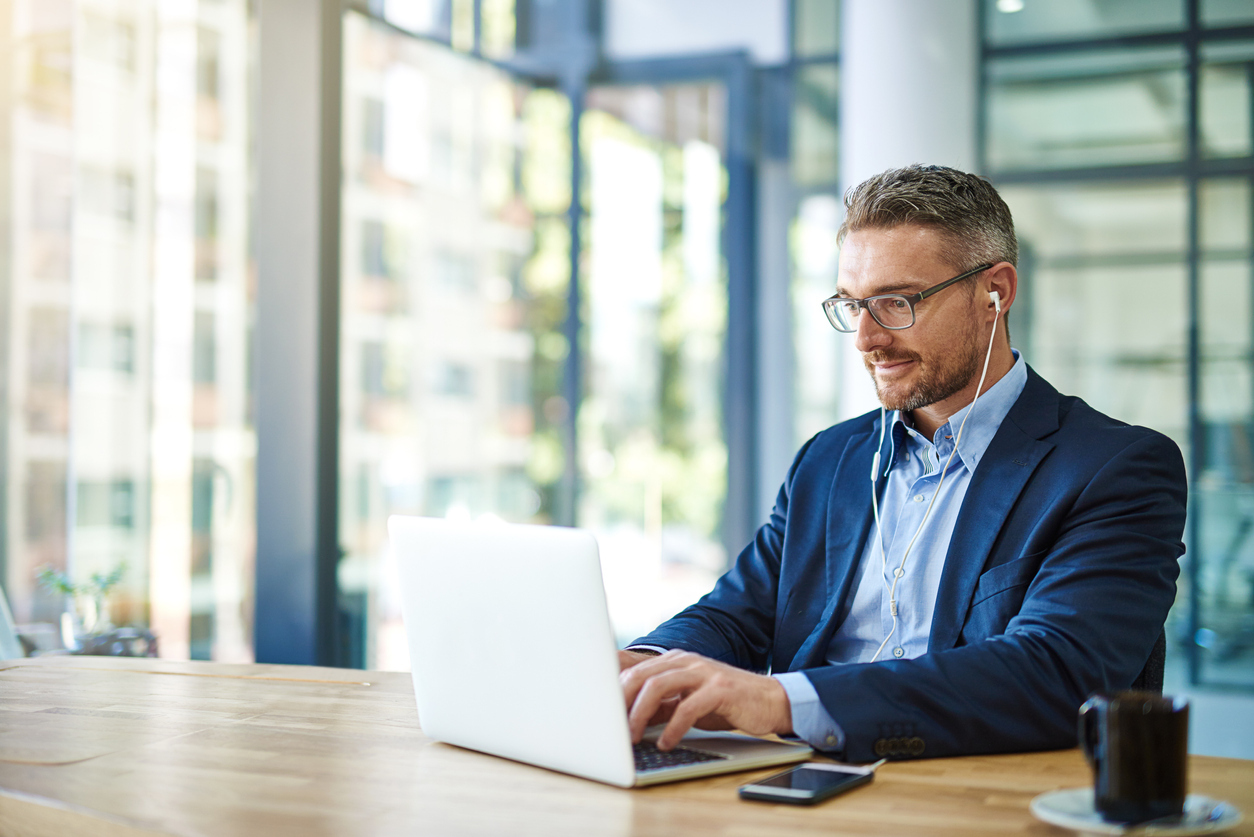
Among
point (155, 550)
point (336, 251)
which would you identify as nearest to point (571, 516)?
point (155, 550)

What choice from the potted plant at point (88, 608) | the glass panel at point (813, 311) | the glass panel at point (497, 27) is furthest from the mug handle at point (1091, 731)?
the glass panel at point (497, 27)

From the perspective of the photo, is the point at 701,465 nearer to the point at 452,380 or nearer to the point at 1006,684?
the point at 452,380

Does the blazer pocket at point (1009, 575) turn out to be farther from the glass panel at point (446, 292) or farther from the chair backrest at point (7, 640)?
the glass panel at point (446, 292)

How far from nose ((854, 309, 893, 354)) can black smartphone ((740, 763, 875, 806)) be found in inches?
29.6

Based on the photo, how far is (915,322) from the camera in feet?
5.84

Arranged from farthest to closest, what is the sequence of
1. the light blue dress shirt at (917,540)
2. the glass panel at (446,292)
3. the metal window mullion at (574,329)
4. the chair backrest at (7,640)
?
the metal window mullion at (574,329), the glass panel at (446,292), the chair backrest at (7,640), the light blue dress shirt at (917,540)

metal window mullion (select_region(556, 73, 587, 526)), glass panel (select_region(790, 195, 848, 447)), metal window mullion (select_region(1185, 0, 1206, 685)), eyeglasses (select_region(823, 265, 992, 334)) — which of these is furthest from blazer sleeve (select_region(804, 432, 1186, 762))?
metal window mullion (select_region(556, 73, 587, 526))

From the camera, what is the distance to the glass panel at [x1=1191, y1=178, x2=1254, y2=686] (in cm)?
470

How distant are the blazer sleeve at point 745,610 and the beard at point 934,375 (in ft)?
0.88

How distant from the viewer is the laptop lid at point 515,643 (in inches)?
44.8

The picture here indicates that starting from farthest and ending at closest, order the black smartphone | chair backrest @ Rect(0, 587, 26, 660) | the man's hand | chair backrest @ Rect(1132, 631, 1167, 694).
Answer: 1. chair backrest @ Rect(0, 587, 26, 660)
2. chair backrest @ Rect(1132, 631, 1167, 694)
3. the man's hand
4. the black smartphone

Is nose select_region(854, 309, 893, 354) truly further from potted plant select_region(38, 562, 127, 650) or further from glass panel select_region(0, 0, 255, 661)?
glass panel select_region(0, 0, 255, 661)

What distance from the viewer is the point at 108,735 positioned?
145cm

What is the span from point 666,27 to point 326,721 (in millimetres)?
4653
